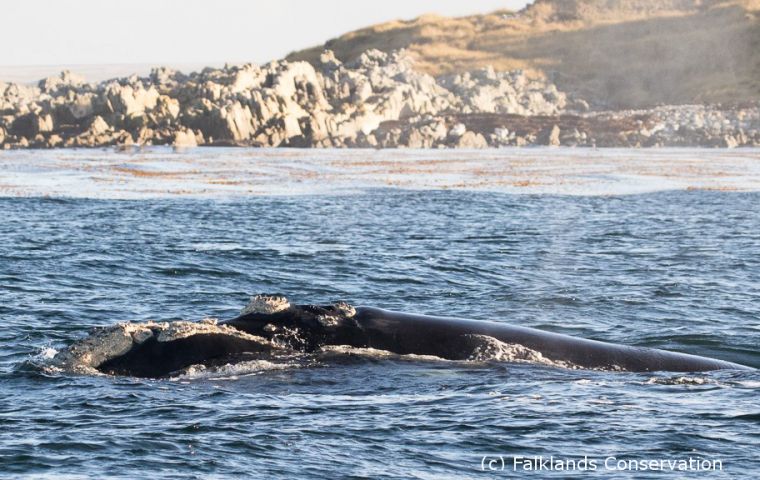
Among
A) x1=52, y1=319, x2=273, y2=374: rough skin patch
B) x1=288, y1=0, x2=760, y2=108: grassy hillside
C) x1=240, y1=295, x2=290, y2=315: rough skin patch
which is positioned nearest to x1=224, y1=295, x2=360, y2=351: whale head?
x1=240, y1=295, x2=290, y2=315: rough skin patch

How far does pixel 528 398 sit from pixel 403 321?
1.98 meters

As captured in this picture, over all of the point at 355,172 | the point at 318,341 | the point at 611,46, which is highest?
the point at 611,46

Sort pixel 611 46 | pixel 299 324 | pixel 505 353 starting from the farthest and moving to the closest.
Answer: pixel 611 46 < pixel 505 353 < pixel 299 324

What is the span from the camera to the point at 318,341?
14.8 metres

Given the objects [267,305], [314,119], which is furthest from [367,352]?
[314,119]

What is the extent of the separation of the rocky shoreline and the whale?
70567 mm

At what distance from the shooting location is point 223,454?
38.7ft

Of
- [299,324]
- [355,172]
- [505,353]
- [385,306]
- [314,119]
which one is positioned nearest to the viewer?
[299,324]

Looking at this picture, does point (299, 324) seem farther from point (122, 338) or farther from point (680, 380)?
point (680, 380)

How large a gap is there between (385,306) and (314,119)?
223 feet

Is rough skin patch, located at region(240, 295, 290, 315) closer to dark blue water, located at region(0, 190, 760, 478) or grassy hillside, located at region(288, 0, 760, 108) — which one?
dark blue water, located at region(0, 190, 760, 478)

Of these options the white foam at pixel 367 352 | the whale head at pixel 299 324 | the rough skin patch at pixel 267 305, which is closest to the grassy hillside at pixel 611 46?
the white foam at pixel 367 352

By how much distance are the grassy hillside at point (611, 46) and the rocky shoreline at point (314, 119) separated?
18580mm

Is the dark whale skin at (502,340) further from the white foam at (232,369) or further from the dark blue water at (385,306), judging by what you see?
the white foam at (232,369)
